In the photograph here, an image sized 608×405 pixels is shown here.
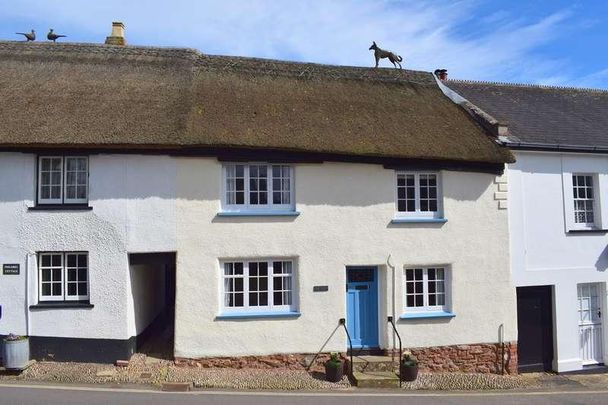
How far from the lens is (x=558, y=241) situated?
13602 mm

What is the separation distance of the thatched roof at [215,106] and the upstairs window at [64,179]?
0.73 meters

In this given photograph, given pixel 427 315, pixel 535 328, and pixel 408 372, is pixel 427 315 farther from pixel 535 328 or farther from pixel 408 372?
pixel 535 328

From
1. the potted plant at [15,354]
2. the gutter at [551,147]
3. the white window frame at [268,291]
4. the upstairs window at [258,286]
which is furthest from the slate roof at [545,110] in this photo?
the potted plant at [15,354]

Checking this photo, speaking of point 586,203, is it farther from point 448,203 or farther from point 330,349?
point 330,349

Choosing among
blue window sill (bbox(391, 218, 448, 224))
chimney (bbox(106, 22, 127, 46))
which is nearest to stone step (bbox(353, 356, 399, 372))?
blue window sill (bbox(391, 218, 448, 224))

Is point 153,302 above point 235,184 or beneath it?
beneath

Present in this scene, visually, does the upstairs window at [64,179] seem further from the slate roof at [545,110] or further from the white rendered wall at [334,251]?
the slate roof at [545,110]

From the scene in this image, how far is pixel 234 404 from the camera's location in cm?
920

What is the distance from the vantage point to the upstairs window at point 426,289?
12.7 m

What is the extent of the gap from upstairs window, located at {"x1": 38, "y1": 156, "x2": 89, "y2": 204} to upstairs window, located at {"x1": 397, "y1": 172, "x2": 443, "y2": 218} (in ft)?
25.1

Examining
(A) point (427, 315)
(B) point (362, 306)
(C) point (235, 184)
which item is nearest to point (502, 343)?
(A) point (427, 315)

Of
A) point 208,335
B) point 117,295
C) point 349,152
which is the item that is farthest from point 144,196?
point 349,152

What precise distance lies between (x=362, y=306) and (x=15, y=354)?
778 centimetres

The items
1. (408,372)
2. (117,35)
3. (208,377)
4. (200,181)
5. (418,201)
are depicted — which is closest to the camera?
(208,377)
